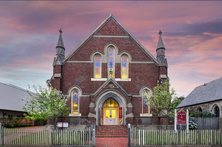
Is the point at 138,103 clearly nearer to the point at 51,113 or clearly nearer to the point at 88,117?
the point at 88,117

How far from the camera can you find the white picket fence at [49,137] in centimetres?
1404

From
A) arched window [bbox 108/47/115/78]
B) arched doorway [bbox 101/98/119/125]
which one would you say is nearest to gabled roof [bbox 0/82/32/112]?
arched doorway [bbox 101/98/119/125]

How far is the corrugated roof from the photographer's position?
118 ft

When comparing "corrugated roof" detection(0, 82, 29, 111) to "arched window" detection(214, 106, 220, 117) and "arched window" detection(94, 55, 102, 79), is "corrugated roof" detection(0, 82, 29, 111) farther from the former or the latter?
"arched window" detection(214, 106, 220, 117)

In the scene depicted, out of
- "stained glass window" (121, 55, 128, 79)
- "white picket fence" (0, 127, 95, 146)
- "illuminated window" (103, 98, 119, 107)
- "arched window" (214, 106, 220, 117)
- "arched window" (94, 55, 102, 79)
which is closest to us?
"white picket fence" (0, 127, 95, 146)

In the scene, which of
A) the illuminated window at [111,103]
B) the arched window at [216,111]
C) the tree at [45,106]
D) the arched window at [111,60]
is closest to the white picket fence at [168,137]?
the tree at [45,106]

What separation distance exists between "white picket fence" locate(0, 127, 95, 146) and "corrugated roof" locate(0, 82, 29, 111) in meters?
25.2

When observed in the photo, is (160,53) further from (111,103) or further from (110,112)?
(110,112)

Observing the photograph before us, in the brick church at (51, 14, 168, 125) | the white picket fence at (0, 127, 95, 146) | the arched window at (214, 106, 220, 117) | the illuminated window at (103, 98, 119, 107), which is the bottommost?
the white picket fence at (0, 127, 95, 146)

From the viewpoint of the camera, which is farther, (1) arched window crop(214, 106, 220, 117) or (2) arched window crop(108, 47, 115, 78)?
(1) arched window crop(214, 106, 220, 117)

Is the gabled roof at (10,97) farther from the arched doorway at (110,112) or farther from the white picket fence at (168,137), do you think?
the white picket fence at (168,137)

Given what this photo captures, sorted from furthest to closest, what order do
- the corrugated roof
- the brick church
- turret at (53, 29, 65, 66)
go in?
1. the corrugated roof
2. turret at (53, 29, 65, 66)
3. the brick church

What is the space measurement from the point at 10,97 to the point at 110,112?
26417mm

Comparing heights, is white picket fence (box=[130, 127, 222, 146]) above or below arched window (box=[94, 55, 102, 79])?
below
